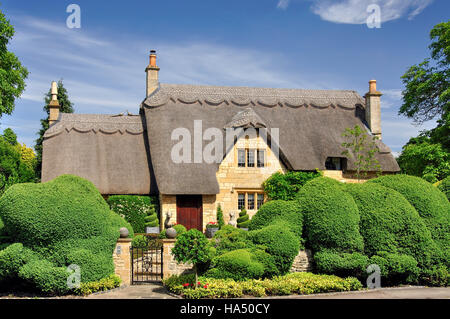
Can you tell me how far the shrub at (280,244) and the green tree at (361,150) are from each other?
44.1 feet

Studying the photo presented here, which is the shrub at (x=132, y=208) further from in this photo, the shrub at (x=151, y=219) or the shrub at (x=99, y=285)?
the shrub at (x=99, y=285)

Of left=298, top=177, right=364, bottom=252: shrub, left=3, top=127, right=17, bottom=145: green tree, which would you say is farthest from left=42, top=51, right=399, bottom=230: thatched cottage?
left=3, top=127, right=17, bottom=145: green tree

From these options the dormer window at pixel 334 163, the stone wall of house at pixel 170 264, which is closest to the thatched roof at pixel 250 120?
the dormer window at pixel 334 163

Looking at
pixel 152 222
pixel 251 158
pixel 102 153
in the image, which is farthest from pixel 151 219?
pixel 251 158

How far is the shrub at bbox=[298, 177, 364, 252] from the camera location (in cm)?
1527

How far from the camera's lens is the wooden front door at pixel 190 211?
Answer: 27.2 meters

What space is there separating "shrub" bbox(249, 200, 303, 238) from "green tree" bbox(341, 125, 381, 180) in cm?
1230

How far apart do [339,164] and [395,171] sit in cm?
347

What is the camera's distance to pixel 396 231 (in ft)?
51.1

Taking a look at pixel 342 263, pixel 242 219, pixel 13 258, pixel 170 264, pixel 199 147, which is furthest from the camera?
pixel 199 147

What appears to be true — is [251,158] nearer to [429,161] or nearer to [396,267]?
[429,161]

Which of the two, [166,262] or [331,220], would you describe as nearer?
[331,220]

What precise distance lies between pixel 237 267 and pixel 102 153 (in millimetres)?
16497

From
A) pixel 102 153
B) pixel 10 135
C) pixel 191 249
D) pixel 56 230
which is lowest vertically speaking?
pixel 191 249
